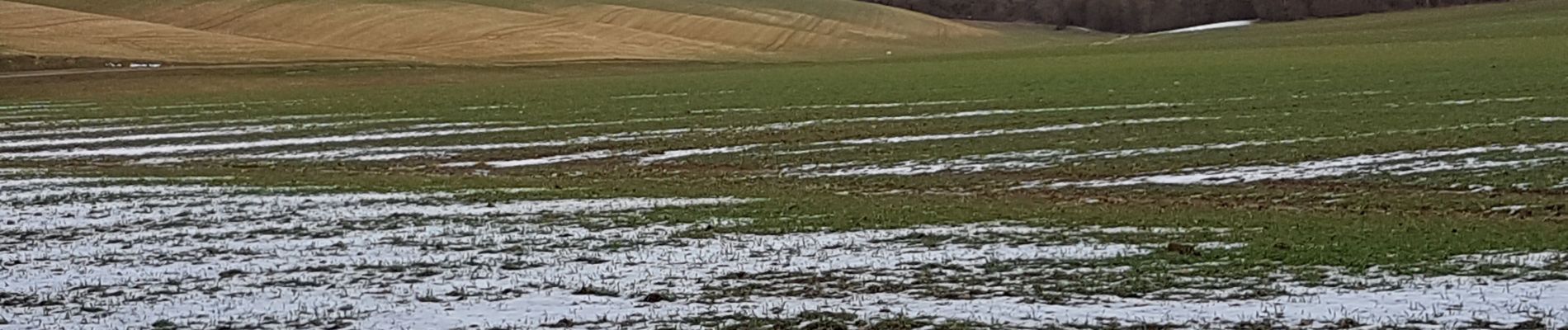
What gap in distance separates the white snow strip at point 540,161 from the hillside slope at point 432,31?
4314 centimetres

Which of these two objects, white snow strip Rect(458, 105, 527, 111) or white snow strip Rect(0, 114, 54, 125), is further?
white snow strip Rect(0, 114, 54, 125)

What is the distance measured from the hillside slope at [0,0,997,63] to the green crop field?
3011 centimetres

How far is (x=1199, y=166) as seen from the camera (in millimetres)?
23281

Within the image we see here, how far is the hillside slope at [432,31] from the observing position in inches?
2884

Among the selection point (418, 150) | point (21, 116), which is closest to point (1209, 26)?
point (21, 116)

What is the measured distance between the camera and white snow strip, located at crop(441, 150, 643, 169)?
28.1 metres

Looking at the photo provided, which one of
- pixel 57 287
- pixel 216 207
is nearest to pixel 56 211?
pixel 216 207

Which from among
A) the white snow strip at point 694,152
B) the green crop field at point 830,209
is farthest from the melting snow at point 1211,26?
the white snow strip at point 694,152

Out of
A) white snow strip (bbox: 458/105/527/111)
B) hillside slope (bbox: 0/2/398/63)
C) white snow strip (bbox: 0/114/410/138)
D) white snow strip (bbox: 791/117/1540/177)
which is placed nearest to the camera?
white snow strip (bbox: 791/117/1540/177)

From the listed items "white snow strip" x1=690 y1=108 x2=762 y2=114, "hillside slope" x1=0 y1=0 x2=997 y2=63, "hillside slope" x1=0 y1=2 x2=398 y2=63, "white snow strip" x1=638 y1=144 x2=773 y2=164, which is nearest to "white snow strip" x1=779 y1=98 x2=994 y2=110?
"white snow strip" x1=690 y1=108 x2=762 y2=114

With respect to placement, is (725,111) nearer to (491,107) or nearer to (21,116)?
(491,107)

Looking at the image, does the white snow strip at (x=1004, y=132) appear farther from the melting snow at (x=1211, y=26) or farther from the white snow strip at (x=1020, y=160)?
the melting snow at (x=1211, y=26)

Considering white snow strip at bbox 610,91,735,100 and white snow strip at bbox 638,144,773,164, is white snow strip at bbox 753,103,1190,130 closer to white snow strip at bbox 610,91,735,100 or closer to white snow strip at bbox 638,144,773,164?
white snow strip at bbox 638,144,773,164

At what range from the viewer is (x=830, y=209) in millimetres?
19562
